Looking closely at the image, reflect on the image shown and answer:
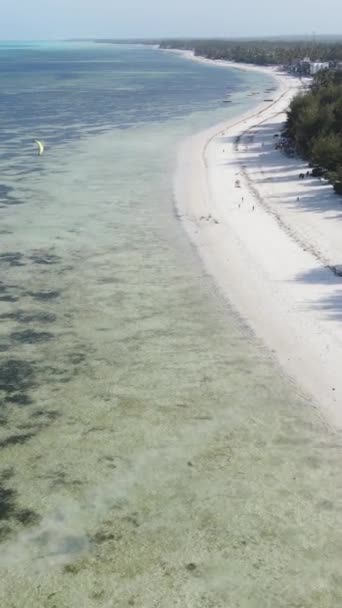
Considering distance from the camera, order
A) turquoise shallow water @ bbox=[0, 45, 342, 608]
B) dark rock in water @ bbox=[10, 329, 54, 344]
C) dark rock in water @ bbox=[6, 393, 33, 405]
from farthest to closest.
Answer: dark rock in water @ bbox=[10, 329, 54, 344]
dark rock in water @ bbox=[6, 393, 33, 405]
turquoise shallow water @ bbox=[0, 45, 342, 608]

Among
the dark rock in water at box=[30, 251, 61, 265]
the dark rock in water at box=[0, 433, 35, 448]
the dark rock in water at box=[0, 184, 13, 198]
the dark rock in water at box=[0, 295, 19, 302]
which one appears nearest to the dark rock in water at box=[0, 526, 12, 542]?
the dark rock in water at box=[0, 433, 35, 448]

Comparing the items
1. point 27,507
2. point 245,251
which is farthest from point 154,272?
point 27,507

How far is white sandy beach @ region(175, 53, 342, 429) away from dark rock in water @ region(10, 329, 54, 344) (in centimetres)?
585

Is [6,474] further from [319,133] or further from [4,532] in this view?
[319,133]

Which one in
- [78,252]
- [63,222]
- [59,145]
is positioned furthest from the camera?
[59,145]

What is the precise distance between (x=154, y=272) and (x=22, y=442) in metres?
10.3

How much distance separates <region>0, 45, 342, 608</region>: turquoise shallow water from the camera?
9734mm

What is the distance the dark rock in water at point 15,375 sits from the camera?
14.9 meters

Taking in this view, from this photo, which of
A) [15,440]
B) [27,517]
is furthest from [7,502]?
[15,440]

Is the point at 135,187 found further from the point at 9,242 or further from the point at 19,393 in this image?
the point at 19,393

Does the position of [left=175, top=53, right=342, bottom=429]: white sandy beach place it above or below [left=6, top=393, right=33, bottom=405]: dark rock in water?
above

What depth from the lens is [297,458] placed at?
12320 millimetres

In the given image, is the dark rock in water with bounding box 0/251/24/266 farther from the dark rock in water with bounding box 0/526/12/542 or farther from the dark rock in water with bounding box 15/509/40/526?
the dark rock in water with bounding box 0/526/12/542

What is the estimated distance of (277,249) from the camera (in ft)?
75.8
